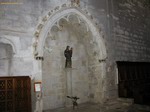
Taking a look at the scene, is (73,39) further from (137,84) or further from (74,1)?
(137,84)

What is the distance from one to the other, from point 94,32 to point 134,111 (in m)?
3.65

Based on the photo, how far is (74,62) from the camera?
330 inches

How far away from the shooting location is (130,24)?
9625 millimetres

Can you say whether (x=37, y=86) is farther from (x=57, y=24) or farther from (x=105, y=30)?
(x=105, y=30)

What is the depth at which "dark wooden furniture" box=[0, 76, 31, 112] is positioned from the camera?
486 centimetres

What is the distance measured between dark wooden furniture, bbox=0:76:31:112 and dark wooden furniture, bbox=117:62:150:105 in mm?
4673

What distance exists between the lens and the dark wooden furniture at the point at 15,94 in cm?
486

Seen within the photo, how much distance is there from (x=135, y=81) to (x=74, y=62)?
11.0ft

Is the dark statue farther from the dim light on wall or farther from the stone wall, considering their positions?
the dim light on wall

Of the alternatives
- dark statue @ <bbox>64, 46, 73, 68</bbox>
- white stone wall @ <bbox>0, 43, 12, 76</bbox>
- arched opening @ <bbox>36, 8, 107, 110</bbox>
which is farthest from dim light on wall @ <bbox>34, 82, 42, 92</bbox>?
dark statue @ <bbox>64, 46, 73, 68</bbox>

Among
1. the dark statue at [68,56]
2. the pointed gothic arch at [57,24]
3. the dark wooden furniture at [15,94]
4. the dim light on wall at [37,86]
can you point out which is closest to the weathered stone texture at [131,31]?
the pointed gothic arch at [57,24]

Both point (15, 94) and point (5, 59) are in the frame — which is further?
point (5, 59)

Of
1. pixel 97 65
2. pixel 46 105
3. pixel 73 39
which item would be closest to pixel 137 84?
pixel 97 65

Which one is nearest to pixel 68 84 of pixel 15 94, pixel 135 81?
pixel 15 94
